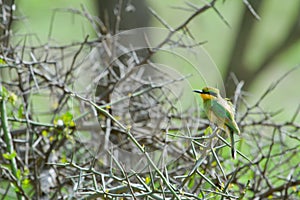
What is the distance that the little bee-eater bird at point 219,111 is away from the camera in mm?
638

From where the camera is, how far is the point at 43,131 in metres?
1.21

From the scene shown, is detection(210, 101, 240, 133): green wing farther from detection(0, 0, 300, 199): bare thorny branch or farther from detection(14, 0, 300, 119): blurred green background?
detection(14, 0, 300, 119): blurred green background

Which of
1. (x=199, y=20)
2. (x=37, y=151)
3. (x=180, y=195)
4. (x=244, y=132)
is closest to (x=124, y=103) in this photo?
(x=37, y=151)

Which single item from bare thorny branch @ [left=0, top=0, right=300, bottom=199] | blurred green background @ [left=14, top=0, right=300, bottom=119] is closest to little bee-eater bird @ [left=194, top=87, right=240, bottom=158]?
bare thorny branch @ [left=0, top=0, right=300, bottom=199]

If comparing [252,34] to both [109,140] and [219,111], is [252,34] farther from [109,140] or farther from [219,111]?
[219,111]

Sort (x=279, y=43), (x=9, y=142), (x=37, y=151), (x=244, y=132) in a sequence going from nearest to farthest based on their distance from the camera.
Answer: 1. (x=9, y=142)
2. (x=37, y=151)
3. (x=244, y=132)
4. (x=279, y=43)

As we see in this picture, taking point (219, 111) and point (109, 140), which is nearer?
point (219, 111)

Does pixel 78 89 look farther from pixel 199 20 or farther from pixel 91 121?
pixel 199 20

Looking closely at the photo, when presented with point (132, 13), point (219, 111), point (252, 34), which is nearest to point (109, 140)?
Answer: point (219, 111)

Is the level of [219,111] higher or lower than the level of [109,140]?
higher

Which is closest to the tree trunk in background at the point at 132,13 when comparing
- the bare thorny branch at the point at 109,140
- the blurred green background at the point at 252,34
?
the blurred green background at the point at 252,34

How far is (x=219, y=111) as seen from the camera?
0.64m

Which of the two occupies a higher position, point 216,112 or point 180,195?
point 216,112

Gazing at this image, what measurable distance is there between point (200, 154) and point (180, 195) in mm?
59
